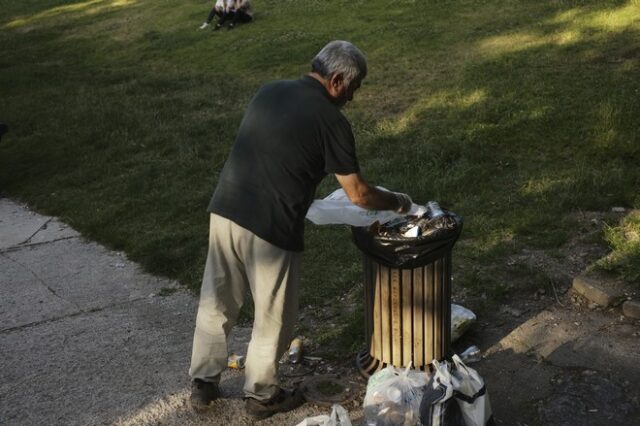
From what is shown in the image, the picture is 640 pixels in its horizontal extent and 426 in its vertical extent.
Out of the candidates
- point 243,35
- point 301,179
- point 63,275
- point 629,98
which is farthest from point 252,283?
point 243,35

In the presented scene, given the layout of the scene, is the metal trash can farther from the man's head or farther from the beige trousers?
the man's head

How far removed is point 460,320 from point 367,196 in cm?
127

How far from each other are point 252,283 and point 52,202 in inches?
212

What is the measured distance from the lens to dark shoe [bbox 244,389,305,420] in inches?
164

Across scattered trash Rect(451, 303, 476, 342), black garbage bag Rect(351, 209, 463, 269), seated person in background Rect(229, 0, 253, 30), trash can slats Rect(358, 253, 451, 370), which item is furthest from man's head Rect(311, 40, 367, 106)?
seated person in background Rect(229, 0, 253, 30)

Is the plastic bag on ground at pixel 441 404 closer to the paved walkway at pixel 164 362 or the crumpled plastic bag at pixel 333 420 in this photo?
the crumpled plastic bag at pixel 333 420

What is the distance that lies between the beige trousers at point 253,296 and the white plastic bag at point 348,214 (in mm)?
291

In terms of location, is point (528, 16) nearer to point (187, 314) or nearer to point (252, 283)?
point (187, 314)

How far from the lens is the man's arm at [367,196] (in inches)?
151

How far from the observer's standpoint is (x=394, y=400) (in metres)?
3.73

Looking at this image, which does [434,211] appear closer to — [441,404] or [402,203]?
[402,203]

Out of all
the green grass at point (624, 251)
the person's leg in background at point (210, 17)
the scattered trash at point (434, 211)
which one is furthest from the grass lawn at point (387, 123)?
the scattered trash at point (434, 211)

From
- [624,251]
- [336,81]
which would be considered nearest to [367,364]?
[336,81]

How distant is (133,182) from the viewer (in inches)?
348
